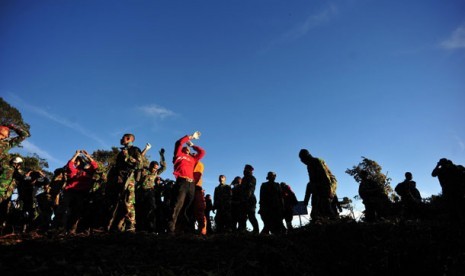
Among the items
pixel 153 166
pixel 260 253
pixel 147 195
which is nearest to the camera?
pixel 260 253

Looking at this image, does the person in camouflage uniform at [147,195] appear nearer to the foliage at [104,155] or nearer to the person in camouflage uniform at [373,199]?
the person in camouflage uniform at [373,199]

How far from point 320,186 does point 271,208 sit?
170 cm

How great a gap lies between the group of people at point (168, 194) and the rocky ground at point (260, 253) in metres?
1.12

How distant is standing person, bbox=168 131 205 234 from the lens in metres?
6.32

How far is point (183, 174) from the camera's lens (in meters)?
6.74

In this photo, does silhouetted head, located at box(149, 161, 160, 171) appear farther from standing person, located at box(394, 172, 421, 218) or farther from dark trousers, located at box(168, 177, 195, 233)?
standing person, located at box(394, 172, 421, 218)

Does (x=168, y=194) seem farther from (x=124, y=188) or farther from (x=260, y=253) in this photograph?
(x=260, y=253)

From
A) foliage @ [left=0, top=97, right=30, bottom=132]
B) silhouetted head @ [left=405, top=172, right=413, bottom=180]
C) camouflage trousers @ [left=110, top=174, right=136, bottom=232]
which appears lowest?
camouflage trousers @ [left=110, top=174, right=136, bottom=232]

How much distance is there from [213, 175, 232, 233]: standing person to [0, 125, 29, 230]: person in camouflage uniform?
6.11 metres

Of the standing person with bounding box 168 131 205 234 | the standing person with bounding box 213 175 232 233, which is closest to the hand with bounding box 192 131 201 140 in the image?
the standing person with bounding box 168 131 205 234

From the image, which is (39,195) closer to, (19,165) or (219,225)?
(19,165)

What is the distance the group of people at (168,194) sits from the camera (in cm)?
659

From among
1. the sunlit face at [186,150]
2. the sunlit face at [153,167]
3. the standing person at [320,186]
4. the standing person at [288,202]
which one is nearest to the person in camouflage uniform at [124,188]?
the sunlit face at [186,150]

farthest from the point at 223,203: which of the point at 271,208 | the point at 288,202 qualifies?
the point at 271,208
